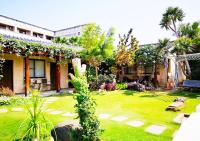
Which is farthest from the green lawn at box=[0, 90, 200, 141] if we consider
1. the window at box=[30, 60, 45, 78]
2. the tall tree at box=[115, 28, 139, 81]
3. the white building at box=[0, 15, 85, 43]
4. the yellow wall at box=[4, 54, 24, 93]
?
the white building at box=[0, 15, 85, 43]

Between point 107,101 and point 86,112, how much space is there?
6149 mm

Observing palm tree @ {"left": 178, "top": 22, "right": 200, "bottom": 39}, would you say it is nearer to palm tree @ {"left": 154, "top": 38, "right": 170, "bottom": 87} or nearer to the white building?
palm tree @ {"left": 154, "top": 38, "right": 170, "bottom": 87}

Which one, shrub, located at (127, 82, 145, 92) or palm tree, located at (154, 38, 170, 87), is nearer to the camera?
shrub, located at (127, 82, 145, 92)

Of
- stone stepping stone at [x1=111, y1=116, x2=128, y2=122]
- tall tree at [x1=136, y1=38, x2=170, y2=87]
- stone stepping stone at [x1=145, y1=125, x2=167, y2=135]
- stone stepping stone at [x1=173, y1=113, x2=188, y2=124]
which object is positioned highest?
tall tree at [x1=136, y1=38, x2=170, y2=87]

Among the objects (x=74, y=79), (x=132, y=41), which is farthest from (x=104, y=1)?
(x=74, y=79)

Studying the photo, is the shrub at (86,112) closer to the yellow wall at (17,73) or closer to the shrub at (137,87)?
the shrub at (137,87)

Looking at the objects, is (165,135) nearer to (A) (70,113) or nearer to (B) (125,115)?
(B) (125,115)

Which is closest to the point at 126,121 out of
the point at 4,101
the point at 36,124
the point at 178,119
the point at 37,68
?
the point at 178,119

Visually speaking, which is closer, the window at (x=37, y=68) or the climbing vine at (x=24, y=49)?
the climbing vine at (x=24, y=49)

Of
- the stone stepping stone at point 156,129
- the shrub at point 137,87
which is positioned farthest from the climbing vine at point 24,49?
the stone stepping stone at point 156,129

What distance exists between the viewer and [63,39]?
30.7 meters

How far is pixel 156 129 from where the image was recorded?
6086 millimetres

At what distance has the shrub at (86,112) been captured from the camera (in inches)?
181

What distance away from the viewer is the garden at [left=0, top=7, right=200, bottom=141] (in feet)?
15.4
